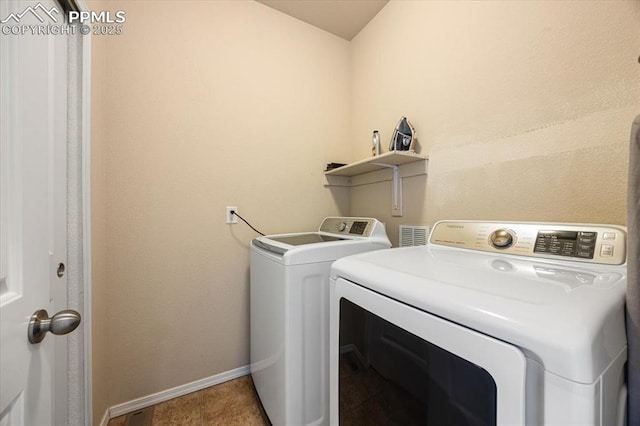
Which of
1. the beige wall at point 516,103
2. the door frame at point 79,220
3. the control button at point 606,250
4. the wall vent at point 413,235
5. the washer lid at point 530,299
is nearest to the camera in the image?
the washer lid at point 530,299

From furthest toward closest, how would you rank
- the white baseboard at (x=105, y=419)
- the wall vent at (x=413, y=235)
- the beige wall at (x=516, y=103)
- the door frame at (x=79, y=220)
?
the wall vent at (x=413, y=235), the white baseboard at (x=105, y=419), the door frame at (x=79, y=220), the beige wall at (x=516, y=103)

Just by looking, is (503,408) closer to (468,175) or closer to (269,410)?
(468,175)

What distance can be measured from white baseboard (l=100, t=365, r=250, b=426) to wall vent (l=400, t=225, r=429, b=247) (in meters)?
1.45

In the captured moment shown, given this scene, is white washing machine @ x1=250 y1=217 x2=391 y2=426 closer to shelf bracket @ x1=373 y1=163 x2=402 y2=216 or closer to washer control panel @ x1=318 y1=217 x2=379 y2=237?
washer control panel @ x1=318 y1=217 x2=379 y2=237

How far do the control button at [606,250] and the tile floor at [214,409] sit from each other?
5.48 ft

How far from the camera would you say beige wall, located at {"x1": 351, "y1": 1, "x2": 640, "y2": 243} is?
2.73ft

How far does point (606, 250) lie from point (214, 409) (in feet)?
6.46

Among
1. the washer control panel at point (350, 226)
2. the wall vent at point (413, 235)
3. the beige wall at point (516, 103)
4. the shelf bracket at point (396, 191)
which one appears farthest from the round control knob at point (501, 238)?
the shelf bracket at point (396, 191)

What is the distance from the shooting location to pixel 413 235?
60.7 inches

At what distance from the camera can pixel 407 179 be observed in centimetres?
162

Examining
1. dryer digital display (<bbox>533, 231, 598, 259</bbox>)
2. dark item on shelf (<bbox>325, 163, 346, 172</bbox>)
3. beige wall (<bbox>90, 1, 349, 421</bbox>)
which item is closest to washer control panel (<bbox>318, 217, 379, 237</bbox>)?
beige wall (<bbox>90, 1, 349, 421</bbox>)

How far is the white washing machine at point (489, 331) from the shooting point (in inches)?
15.0

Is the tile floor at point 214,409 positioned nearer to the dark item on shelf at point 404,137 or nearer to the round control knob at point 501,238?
the round control knob at point 501,238

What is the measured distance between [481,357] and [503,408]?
8 centimetres
